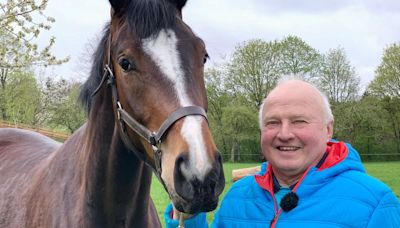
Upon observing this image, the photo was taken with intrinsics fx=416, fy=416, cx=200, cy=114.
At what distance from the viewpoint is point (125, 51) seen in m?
2.35

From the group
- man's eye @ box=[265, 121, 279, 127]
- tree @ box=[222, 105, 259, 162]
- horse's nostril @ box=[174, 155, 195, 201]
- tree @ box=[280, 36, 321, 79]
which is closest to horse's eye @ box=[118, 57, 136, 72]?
horse's nostril @ box=[174, 155, 195, 201]

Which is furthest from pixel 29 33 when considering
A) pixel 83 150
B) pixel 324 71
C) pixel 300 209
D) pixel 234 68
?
pixel 324 71

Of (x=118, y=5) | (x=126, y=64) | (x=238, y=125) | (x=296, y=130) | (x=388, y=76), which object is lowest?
(x=238, y=125)

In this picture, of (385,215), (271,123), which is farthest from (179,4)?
(385,215)

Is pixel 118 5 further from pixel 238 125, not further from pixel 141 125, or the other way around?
pixel 238 125

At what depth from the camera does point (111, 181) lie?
2.70m

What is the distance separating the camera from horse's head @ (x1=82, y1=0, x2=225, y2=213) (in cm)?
188

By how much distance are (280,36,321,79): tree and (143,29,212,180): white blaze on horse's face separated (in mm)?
32715

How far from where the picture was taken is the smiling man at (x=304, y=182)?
188 centimetres

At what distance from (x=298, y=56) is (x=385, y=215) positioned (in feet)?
113

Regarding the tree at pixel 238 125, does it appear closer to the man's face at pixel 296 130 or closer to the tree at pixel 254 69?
the tree at pixel 254 69

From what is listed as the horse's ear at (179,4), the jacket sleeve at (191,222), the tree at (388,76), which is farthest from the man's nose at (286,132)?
the tree at (388,76)

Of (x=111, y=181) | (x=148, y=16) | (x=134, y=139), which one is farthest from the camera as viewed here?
(x=111, y=181)

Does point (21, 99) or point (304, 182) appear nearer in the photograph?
point (304, 182)
